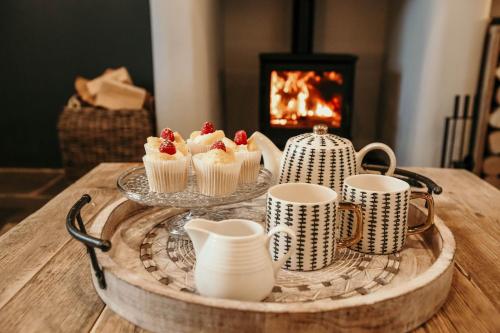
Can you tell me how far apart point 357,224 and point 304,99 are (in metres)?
1.89

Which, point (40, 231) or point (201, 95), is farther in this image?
point (201, 95)

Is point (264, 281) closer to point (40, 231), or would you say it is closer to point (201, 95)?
point (40, 231)

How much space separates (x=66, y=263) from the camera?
32.8 inches

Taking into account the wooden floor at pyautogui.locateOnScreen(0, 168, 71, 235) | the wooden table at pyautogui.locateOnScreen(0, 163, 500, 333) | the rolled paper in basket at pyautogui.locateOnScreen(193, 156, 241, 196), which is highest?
the rolled paper in basket at pyautogui.locateOnScreen(193, 156, 241, 196)

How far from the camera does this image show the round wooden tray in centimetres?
59

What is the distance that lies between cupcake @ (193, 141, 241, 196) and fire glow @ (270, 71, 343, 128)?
5.32 feet

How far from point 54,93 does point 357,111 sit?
1.97m

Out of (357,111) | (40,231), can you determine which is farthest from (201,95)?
(40,231)

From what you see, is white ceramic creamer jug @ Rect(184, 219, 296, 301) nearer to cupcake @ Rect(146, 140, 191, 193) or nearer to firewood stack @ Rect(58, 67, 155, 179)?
cupcake @ Rect(146, 140, 191, 193)

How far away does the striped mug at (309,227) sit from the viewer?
29.0 inches

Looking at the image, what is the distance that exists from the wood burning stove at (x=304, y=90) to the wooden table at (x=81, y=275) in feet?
4.63

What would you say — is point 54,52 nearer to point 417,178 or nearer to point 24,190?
point 24,190

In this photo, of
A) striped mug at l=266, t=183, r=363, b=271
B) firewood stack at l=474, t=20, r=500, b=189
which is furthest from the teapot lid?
firewood stack at l=474, t=20, r=500, b=189

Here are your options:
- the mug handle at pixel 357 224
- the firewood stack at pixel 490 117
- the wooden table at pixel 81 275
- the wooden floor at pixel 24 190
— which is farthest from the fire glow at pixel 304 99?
the mug handle at pixel 357 224
